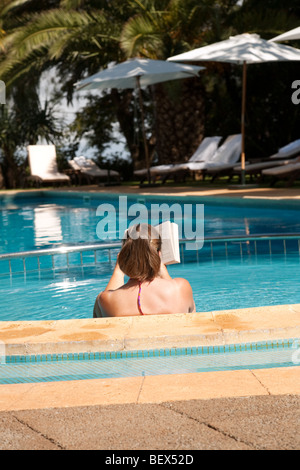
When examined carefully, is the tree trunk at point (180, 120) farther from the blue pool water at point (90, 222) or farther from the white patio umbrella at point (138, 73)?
the blue pool water at point (90, 222)

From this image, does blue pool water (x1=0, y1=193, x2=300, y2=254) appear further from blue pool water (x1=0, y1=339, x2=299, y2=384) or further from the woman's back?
blue pool water (x1=0, y1=339, x2=299, y2=384)

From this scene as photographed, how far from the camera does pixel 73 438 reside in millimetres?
2203

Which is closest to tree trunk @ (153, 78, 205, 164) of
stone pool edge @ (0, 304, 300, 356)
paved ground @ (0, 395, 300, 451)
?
stone pool edge @ (0, 304, 300, 356)

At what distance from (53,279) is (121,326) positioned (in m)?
3.64

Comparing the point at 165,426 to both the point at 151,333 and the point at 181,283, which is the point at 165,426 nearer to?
the point at 151,333

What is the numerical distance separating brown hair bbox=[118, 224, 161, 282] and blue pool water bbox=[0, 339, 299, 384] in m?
0.47

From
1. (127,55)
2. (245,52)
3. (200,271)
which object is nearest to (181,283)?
(200,271)

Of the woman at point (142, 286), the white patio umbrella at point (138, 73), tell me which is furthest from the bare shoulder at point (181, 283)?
the white patio umbrella at point (138, 73)

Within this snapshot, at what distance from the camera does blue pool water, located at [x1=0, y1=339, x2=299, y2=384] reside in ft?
10.3

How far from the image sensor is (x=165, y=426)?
7.41 ft

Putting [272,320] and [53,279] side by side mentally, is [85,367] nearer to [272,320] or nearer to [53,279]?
[272,320]

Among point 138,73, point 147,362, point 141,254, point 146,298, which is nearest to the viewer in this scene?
point 147,362

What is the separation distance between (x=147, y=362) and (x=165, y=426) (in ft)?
2.93

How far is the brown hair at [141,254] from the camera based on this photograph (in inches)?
134
